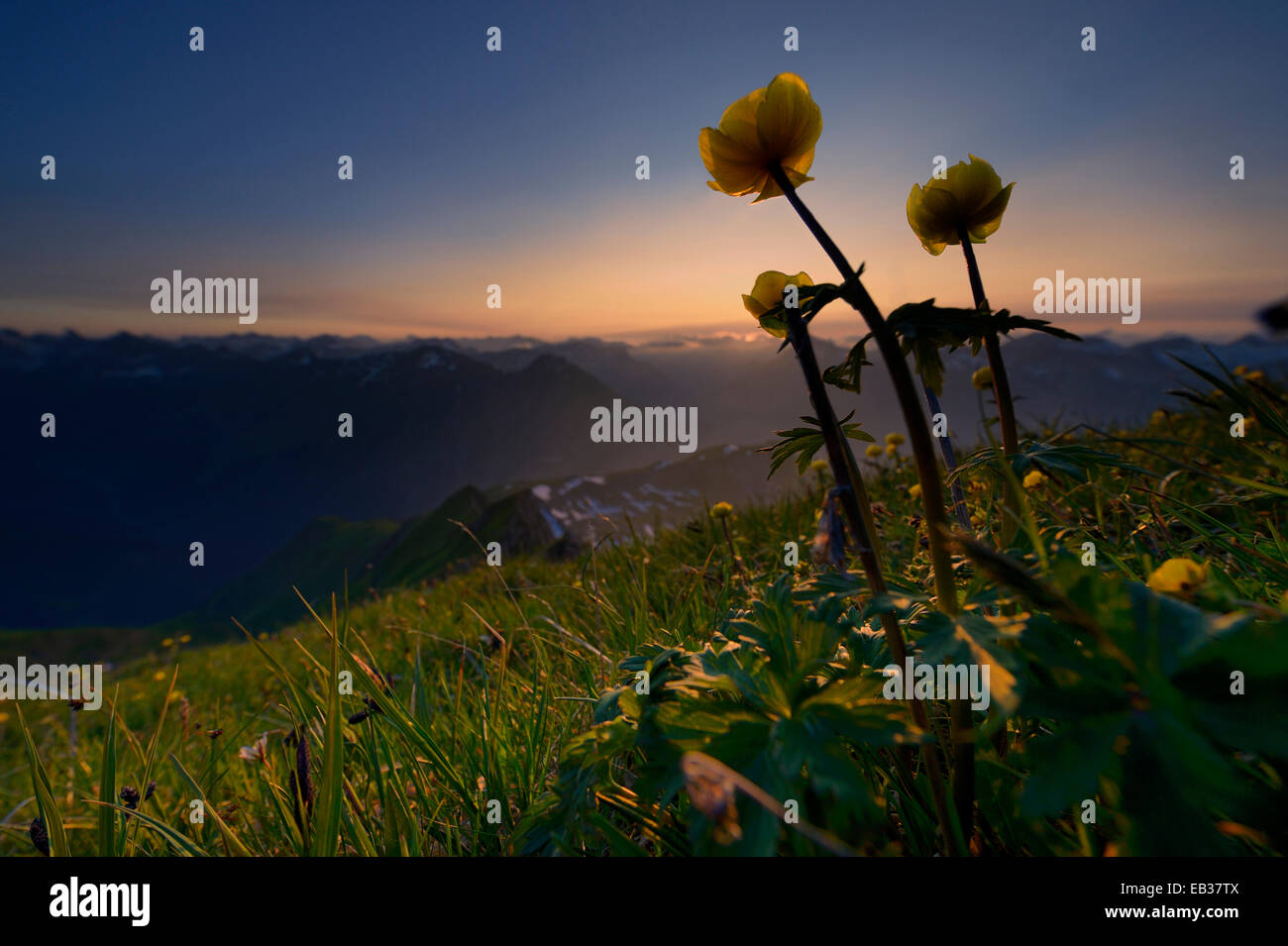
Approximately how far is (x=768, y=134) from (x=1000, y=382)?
768mm

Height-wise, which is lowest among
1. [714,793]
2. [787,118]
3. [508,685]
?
[508,685]

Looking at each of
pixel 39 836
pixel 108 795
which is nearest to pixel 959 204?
pixel 108 795

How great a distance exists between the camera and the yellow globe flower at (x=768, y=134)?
50.8 inches

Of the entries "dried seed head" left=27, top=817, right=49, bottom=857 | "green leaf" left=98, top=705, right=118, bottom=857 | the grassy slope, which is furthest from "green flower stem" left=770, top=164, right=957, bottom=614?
"dried seed head" left=27, top=817, right=49, bottom=857

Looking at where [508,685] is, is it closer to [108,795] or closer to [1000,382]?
[108,795]

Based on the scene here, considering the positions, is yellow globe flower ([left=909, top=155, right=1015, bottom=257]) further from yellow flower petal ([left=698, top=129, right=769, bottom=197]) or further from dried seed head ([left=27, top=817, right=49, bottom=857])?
dried seed head ([left=27, top=817, right=49, bottom=857])

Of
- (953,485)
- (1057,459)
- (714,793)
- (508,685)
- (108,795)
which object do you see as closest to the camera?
(714,793)

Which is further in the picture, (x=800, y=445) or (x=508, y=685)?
(x=508, y=685)

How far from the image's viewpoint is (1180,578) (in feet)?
3.42

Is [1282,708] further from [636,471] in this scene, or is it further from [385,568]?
[636,471]

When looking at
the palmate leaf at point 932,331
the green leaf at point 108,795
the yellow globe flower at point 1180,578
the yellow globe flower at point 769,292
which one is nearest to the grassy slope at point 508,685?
the green leaf at point 108,795

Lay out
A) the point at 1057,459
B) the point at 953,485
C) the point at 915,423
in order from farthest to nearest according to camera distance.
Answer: the point at 953,485, the point at 1057,459, the point at 915,423

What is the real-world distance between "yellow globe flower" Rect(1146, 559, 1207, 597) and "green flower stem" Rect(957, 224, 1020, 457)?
35 centimetres
